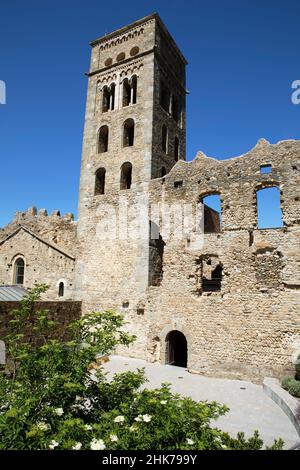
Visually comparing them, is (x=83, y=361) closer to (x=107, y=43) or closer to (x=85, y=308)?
(x=85, y=308)

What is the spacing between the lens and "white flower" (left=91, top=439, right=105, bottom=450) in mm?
3477

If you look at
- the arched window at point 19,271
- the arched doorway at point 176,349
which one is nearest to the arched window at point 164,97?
the arched window at point 19,271

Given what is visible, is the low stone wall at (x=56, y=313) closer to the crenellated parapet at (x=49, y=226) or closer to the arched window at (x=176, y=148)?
the crenellated parapet at (x=49, y=226)

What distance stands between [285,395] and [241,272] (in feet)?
15.1

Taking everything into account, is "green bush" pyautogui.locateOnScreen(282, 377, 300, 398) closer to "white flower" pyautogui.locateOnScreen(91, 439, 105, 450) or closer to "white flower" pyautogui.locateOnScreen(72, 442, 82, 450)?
"white flower" pyautogui.locateOnScreen(91, 439, 105, 450)

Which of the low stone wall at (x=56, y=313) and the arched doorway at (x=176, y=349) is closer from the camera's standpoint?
the low stone wall at (x=56, y=313)

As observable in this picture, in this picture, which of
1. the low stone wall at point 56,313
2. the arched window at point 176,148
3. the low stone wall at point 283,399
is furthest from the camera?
the arched window at point 176,148

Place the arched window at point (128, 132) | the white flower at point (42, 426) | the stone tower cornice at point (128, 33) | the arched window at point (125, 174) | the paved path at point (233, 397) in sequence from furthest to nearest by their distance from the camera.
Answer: the stone tower cornice at point (128, 33) < the arched window at point (128, 132) < the arched window at point (125, 174) < the paved path at point (233, 397) < the white flower at point (42, 426)

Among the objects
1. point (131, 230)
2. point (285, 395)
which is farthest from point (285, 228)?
point (131, 230)

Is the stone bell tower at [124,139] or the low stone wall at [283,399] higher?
the stone bell tower at [124,139]

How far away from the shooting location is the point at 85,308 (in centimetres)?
1617

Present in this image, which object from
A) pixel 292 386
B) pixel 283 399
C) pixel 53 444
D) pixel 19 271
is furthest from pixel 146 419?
pixel 19 271

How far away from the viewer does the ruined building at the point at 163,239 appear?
39.1 feet
